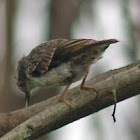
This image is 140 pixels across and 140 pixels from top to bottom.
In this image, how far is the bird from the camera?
420 centimetres

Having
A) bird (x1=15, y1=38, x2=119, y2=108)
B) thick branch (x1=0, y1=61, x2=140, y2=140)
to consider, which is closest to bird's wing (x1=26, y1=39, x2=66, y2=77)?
bird (x1=15, y1=38, x2=119, y2=108)

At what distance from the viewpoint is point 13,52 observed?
7090 millimetres

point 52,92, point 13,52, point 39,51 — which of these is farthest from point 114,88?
point 13,52

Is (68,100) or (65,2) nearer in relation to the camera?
(68,100)

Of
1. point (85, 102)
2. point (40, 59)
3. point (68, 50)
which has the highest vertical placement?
point (68, 50)

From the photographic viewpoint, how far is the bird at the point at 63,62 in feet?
13.8

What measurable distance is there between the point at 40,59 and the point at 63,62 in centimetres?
32

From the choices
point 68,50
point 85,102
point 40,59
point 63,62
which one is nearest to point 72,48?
point 68,50

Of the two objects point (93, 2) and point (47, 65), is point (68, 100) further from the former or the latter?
point (93, 2)

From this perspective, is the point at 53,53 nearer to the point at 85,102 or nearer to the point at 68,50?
the point at 68,50

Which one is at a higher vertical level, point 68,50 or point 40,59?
point 68,50

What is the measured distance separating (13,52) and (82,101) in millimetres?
3343

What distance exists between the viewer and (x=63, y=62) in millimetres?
4312

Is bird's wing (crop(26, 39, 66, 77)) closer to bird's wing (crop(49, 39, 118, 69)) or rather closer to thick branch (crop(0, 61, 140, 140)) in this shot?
bird's wing (crop(49, 39, 118, 69))
